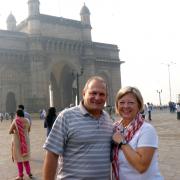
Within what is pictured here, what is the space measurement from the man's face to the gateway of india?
36683mm

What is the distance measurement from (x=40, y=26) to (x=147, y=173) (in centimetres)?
4360

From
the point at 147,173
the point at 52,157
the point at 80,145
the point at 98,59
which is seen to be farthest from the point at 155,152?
the point at 98,59

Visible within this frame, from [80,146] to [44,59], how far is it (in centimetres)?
4220

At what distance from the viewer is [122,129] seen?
115 inches

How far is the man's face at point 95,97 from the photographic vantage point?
2.96 metres

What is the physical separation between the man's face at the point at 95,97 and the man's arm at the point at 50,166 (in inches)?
18.1

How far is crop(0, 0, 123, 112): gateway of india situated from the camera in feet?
142

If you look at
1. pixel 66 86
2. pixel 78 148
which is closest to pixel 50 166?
pixel 78 148

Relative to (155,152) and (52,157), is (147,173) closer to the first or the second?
(155,152)

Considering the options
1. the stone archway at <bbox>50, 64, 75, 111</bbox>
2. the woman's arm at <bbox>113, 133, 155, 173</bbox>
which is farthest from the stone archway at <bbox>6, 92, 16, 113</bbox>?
the woman's arm at <bbox>113, 133, 155, 173</bbox>

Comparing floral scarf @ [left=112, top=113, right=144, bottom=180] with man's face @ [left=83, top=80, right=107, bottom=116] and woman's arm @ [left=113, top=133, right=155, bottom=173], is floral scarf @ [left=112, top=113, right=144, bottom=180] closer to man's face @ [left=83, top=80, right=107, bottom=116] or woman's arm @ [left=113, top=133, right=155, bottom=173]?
woman's arm @ [left=113, top=133, right=155, bottom=173]

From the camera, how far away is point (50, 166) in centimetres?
281

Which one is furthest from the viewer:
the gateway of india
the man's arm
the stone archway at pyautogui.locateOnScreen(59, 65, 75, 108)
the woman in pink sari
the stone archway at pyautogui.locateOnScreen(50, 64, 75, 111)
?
the stone archway at pyautogui.locateOnScreen(59, 65, 75, 108)

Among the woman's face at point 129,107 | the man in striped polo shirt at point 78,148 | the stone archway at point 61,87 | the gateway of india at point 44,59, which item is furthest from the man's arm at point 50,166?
the stone archway at point 61,87
